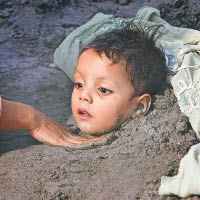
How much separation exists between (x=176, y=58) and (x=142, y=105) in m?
0.50

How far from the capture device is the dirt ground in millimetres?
2174

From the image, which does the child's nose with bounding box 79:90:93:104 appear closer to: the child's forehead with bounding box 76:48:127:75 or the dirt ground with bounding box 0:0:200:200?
the child's forehead with bounding box 76:48:127:75

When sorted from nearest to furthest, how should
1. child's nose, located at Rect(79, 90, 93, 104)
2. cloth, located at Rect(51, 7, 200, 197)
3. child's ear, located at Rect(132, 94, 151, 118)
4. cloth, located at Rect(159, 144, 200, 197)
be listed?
cloth, located at Rect(159, 144, 200, 197), cloth, located at Rect(51, 7, 200, 197), child's nose, located at Rect(79, 90, 93, 104), child's ear, located at Rect(132, 94, 151, 118)

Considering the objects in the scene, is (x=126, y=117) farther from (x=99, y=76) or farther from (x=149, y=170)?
(x=149, y=170)

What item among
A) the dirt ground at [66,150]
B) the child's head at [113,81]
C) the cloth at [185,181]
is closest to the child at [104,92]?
the child's head at [113,81]

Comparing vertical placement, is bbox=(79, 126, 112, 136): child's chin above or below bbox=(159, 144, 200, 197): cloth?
below

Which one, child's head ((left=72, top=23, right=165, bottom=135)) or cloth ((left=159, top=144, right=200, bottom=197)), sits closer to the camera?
cloth ((left=159, top=144, right=200, bottom=197))

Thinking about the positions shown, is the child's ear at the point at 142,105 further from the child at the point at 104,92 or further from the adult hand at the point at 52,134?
the adult hand at the point at 52,134

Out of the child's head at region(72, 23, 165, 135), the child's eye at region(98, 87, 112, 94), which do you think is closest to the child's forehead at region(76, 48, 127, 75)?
the child's head at region(72, 23, 165, 135)

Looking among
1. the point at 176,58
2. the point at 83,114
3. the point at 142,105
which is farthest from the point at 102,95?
the point at 176,58

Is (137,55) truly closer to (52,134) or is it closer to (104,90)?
(104,90)

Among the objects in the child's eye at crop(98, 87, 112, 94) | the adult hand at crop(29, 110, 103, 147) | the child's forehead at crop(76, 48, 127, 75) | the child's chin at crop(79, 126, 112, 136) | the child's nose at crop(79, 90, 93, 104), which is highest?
the child's forehead at crop(76, 48, 127, 75)

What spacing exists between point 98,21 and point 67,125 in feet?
3.65

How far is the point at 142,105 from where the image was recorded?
2.83 m
